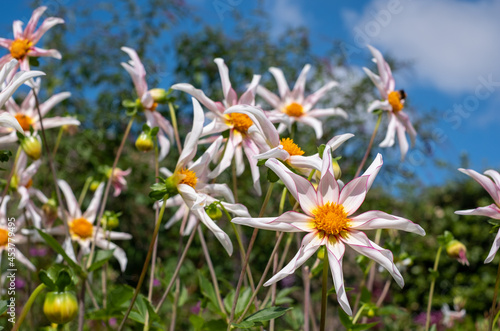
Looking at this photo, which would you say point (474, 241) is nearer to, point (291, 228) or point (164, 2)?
point (164, 2)

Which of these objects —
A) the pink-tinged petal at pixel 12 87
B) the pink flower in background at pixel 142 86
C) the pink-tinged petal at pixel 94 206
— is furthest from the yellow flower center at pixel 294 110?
the pink-tinged petal at pixel 12 87

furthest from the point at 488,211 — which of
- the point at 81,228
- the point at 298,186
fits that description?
the point at 81,228

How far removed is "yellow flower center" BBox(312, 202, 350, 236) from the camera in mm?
920

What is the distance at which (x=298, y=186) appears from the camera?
93cm

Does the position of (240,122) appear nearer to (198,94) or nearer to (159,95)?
(198,94)

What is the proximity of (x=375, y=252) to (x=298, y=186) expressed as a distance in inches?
7.5

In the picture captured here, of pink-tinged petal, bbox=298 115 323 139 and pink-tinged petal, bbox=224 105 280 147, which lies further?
pink-tinged petal, bbox=298 115 323 139

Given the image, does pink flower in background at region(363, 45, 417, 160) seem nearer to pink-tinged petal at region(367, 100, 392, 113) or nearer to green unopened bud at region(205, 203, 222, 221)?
pink-tinged petal at region(367, 100, 392, 113)

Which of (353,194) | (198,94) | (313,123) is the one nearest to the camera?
(353,194)

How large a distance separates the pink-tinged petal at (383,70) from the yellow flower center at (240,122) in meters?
0.63

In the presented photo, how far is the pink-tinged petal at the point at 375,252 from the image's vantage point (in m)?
0.83

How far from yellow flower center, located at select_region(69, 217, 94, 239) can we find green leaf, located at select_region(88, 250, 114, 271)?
1.26 feet

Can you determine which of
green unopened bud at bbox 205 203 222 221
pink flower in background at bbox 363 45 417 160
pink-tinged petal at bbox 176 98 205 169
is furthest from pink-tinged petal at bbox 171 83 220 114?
pink flower in background at bbox 363 45 417 160

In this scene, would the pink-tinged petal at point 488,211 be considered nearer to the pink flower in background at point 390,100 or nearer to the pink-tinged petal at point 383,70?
the pink flower in background at point 390,100
